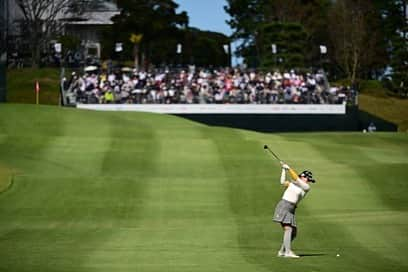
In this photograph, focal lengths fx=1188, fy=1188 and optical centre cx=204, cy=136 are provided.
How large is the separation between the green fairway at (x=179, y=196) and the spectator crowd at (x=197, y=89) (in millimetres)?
11734

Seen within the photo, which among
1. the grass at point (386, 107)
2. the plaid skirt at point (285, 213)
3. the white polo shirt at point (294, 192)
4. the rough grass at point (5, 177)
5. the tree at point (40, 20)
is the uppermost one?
the tree at point (40, 20)

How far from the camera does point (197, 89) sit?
6041cm

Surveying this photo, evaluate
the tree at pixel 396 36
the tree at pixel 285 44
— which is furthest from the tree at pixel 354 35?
the tree at pixel 285 44

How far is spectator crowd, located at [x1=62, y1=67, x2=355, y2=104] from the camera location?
59406 millimetres

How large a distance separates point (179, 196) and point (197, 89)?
30.6 m

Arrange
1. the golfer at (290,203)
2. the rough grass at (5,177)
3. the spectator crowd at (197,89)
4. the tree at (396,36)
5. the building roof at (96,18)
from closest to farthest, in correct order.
Result: the golfer at (290,203)
the rough grass at (5,177)
the spectator crowd at (197,89)
the tree at (396,36)
the building roof at (96,18)

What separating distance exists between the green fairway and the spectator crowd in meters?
11.7

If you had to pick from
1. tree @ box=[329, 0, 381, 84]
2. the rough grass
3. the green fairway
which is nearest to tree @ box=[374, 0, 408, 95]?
tree @ box=[329, 0, 381, 84]

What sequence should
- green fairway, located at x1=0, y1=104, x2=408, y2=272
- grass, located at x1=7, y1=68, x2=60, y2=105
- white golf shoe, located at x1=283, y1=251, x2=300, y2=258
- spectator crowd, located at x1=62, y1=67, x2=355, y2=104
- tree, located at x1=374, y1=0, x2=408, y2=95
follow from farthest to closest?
tree, located at x1=374, y1=0, x2=408, y2=95, grass, located at x1=7, y1=68, x2=60, y2=105, spectator crowd, located at x1=62, y1=67, x2=355, y2=104, green fairway, located at x1=0, y1=104, x2=408, y2=272, white golf shoe, located at x1=283, y1=251, x2=300, y2=258

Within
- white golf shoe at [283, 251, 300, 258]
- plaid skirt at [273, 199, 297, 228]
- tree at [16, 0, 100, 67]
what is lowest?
white golf shoe at [283, 251, 300, 258]

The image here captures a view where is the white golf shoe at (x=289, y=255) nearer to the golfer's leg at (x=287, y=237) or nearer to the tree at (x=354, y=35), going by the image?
the golfer's leg at (x=287, y=237)

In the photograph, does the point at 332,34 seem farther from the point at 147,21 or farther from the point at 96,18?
the point at 96,18

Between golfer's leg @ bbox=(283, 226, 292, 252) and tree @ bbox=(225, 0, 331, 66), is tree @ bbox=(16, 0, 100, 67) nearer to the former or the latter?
tree @ bbox=(225, 0, 331, 66)

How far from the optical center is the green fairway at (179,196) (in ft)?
67.1
